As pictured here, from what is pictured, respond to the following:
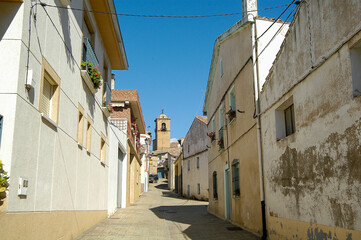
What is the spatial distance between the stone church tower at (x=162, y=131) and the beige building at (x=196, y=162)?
51.7 m

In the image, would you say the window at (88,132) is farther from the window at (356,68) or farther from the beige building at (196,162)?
the beige building at (196,162)

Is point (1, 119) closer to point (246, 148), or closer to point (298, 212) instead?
point (298, 212)

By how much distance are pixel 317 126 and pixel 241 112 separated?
514 centimetres

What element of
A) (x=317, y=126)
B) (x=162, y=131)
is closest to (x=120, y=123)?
(x=317, y=126)

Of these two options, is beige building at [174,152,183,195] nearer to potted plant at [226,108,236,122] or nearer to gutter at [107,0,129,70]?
gutter at [107,0,129,70]

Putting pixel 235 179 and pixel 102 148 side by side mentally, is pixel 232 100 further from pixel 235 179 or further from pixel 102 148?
pixel 102 148

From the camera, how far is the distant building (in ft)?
103

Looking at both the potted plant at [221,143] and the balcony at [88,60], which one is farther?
the potted plant at [221,143]

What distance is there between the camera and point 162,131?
3627 inches

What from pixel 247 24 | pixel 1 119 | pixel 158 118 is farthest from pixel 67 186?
pixel 158 118

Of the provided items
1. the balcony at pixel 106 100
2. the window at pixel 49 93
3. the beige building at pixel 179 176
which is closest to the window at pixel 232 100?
the balcony at pixel 106 100

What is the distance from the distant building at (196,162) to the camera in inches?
1232

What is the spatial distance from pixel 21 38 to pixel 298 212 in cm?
606

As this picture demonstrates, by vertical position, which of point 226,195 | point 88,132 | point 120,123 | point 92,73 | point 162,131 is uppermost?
point 162,131
